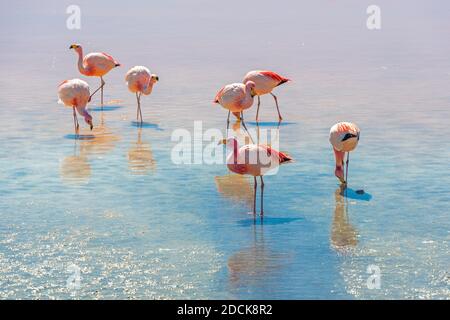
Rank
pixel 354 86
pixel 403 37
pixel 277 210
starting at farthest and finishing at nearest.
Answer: pixel 403 37 → pixel 354 86 → pixel 277 210

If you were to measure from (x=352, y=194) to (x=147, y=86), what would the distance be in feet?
21.9

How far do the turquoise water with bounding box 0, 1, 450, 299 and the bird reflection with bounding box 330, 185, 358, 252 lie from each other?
2 centimetres

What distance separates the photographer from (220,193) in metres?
11.3

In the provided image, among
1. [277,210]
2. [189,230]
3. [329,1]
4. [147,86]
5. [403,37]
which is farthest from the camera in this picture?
[329,1]

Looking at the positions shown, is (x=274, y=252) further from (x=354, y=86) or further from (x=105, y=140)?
(x=354, y=86)

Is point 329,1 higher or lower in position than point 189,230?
higher

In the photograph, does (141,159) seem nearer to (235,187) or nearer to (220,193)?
(235,187)

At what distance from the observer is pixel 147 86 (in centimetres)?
1698

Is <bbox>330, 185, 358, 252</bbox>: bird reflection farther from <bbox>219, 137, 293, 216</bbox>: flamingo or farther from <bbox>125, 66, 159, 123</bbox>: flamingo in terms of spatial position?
<bbox>125, 66, 159, 123</bbox>: flamingo

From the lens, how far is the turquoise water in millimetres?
8211

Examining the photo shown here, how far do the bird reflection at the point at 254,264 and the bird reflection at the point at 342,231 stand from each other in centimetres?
65

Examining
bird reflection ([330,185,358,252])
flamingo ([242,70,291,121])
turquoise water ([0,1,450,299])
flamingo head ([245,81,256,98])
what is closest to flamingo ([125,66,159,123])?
turquoise water ([0,1,450,299])

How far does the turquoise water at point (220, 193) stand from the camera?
26.9 feet

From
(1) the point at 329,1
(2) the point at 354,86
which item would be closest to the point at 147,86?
(2) the point at 354,86
